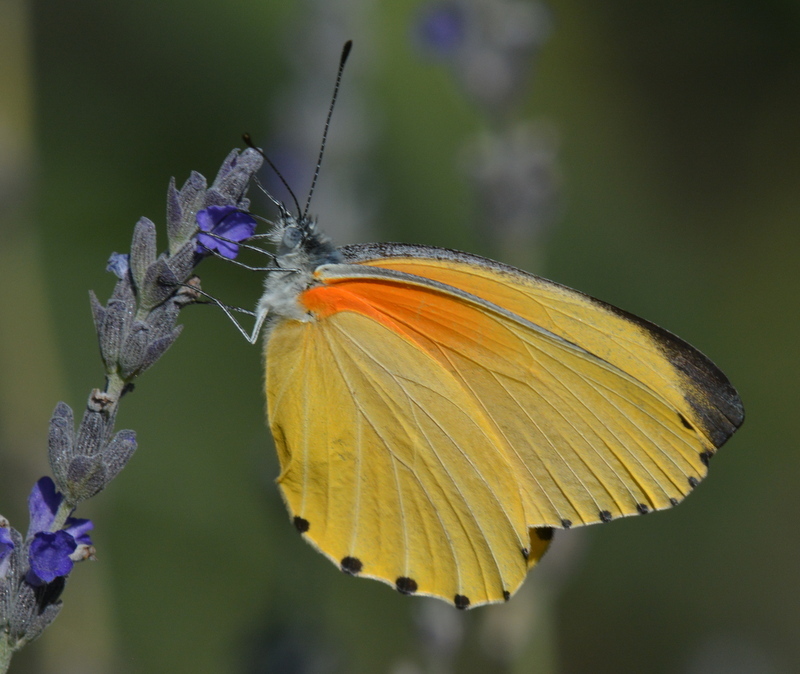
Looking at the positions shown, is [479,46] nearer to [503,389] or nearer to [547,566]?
[503,389]

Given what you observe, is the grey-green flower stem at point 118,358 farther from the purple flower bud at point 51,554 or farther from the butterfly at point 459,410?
the butterfly at point 459,410

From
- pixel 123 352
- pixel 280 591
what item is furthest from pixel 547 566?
pixel 123 352

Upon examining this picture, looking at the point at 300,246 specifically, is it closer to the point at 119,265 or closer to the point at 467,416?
the point at 467,416

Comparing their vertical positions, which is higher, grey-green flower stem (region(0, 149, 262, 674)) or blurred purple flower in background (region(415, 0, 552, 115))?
blurred purple flower in background (region(415, 0, 552, 115))

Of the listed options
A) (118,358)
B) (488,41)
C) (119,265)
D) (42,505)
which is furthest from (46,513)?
(488,41)

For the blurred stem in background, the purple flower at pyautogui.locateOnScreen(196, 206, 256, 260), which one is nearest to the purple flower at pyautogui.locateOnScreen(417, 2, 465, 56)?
the blurred stem in background

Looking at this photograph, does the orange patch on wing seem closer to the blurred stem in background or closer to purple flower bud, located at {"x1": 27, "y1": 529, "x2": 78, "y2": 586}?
purple flower bud, located at {"x1": 27, "y1": 529, "x2": 78, "y2": 586}

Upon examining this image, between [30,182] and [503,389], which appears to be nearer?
[503,389]
